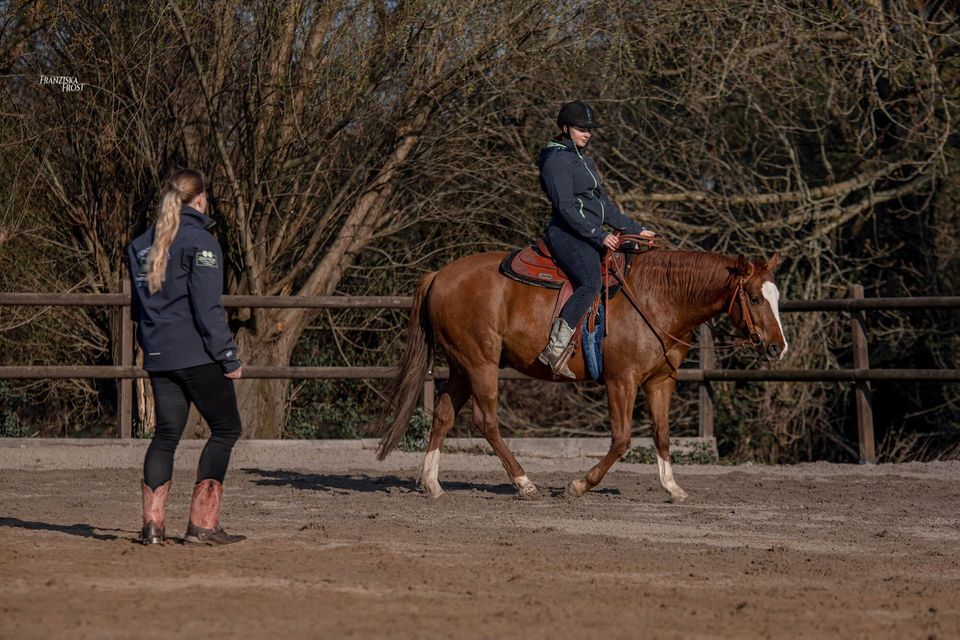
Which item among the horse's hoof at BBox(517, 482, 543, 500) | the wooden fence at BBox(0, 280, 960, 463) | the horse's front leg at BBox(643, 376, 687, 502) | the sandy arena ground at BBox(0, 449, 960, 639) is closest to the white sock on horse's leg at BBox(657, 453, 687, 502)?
the horse's front leg at BBox(643, 376, 687, 502)

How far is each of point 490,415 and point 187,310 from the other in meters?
3.30

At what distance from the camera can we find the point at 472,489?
953 cm

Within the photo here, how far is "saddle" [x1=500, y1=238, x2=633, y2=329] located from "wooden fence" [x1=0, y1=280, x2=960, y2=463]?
301 centimetres

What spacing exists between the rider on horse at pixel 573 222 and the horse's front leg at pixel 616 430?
40cm

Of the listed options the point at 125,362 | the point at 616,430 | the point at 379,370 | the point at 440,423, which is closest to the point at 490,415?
the point at 440,423

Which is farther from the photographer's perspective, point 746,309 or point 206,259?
point 746,309

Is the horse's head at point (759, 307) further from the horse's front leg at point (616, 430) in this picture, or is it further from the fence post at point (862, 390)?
the fence post at point (862, 390)

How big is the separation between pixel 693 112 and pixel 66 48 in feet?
23.9

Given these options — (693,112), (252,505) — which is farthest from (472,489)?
(693,112)

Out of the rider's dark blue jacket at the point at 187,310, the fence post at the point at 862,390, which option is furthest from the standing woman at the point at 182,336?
the fence post at the point at 862,390

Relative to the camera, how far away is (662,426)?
8789 mm

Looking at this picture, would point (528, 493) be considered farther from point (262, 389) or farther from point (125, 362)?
point (262, 389)

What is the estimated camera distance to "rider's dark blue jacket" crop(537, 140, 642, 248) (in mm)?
8500

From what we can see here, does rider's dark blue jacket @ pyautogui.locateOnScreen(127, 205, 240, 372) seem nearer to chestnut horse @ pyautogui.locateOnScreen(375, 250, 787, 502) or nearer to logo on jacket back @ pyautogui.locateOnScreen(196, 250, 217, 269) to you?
logo on jacket back @ pyautogui.locateOnScreen(196, 250, 217, 269)
